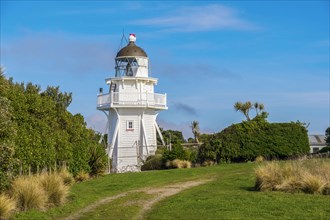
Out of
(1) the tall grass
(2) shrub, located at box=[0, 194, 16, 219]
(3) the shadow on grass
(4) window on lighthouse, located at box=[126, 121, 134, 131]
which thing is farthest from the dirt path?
(4) window on lighthouse, located at box=[126, 121, 134, 131]

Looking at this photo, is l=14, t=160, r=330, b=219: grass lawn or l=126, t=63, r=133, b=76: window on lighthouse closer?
A: l=14, t=160, r=330, b=219: grass lawn

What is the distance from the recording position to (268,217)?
510 inches

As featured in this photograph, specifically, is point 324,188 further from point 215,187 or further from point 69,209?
point 69,209

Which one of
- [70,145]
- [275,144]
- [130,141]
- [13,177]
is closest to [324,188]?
[13,177]

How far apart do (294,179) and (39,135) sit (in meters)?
10.1

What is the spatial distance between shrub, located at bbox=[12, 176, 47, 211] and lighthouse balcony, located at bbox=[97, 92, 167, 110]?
2740 centimetres

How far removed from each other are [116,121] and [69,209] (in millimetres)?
28324

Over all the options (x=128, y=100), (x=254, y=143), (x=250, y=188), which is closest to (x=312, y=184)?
(x=250, y=188)

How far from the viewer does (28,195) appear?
14.6 meters

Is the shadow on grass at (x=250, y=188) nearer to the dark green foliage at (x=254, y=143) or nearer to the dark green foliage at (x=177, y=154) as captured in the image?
the dark green foliage at (x=177, y=154)

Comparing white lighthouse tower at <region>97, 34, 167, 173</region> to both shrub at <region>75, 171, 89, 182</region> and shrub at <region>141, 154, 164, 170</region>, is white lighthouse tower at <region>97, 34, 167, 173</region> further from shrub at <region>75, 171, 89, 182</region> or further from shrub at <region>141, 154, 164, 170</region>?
shrub at <region>75, 171, 89, 182</region>

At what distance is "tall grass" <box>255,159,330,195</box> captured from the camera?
54.6 feet

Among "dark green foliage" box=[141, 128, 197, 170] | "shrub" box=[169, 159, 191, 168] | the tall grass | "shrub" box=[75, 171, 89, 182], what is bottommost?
the tall grass

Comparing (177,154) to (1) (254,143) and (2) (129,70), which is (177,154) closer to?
(1) (254,143)
